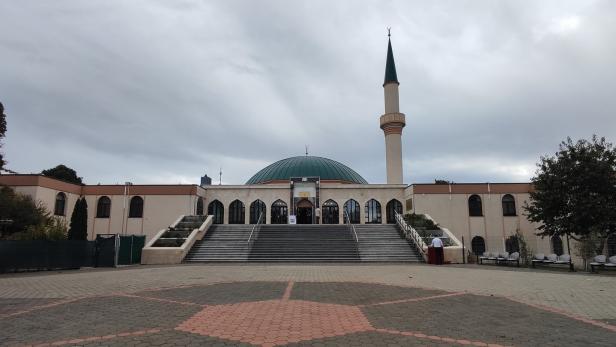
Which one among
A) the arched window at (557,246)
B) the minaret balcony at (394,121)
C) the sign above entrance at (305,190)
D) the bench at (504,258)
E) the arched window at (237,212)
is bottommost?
the bench at (504,258)

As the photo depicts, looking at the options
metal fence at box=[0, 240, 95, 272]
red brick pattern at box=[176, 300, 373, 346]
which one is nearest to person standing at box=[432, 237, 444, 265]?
red brick pattern at box=[176, 300, 373, 346]

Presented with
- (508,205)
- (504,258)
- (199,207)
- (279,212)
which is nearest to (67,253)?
(199,207)

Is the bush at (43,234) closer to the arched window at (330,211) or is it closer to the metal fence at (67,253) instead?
the metal fence at (67,253)

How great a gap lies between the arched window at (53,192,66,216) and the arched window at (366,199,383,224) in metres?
23.8

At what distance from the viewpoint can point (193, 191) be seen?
31844mm

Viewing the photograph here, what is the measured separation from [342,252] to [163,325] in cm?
1738

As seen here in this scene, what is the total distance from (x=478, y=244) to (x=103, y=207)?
29946mm

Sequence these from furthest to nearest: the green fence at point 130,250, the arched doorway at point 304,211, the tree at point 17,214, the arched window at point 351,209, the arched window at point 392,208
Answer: the arched doorway at point 304,211 → the arched window at point 351,209 → the arched window at point 392,208 → the tree at point 17,214 → the green fence at point 130,250

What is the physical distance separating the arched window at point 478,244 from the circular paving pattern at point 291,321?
79.0 ft

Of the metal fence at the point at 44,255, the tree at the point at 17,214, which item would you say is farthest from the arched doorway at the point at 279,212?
the metal fence at the point at 44,255

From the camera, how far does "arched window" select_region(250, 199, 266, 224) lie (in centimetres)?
3431

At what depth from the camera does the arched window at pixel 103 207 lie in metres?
32.7

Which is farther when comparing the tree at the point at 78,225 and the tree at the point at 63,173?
the tree at the point at 63,173

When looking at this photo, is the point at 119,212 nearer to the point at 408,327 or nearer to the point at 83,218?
the point at 83,218
